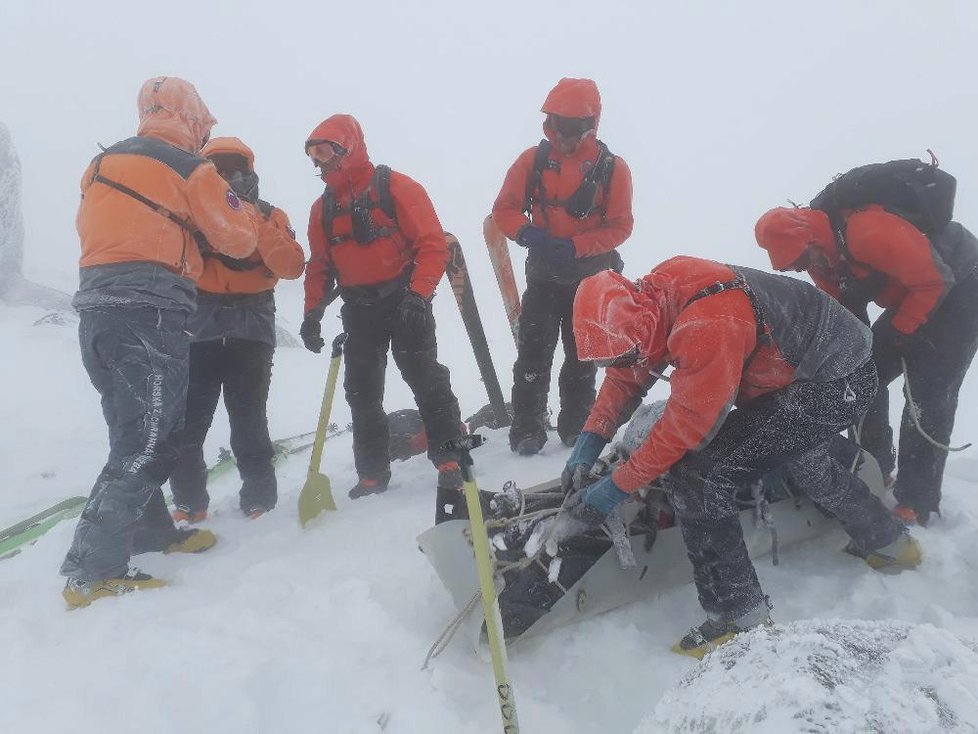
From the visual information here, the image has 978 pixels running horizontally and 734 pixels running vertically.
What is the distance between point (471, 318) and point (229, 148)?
8.31ft

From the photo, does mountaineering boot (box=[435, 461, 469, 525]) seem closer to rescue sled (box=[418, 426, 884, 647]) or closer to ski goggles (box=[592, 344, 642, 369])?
rescue sled (box=[418, 426, 884, 647])

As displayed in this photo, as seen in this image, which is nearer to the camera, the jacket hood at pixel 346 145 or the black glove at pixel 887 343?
the black glove at pixel 887 343

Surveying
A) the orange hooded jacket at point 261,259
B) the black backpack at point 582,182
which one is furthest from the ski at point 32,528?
the black backpack at point 582,182

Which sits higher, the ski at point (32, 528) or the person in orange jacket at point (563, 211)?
the person in orange jacket at point (563, 211)

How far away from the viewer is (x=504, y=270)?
19.9 ft

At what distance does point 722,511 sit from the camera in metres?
2.66

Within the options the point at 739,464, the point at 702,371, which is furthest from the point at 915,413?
the point at 702,371

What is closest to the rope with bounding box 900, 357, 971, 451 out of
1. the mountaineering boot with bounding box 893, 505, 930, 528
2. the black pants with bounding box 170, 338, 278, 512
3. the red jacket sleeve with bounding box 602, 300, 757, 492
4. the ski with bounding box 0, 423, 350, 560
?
the mountaineering boot with bounding box 893, 505, 930, 528

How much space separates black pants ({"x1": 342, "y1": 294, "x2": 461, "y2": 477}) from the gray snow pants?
1.42 meters

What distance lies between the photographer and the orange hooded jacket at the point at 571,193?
4.51 m

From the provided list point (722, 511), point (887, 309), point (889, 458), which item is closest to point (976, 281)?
point (887, 309)

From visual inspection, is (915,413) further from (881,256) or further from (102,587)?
(102,587)

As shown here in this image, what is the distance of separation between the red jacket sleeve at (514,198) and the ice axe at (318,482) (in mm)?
1495

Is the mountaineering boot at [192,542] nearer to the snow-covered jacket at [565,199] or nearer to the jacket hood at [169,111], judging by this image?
the jacket hood at [169,111]
